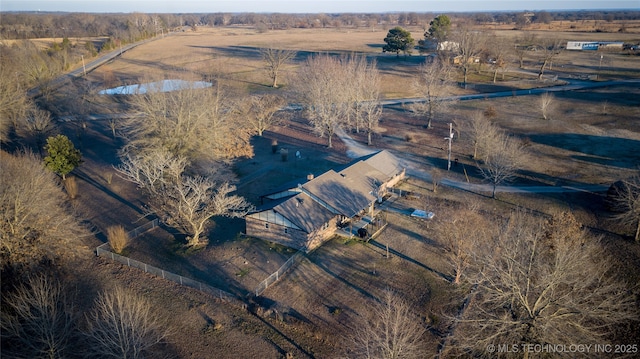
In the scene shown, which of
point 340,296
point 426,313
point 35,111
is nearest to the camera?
point 426,313

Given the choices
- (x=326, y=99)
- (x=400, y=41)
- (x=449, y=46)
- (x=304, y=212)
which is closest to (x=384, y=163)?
(x=304, y=212)

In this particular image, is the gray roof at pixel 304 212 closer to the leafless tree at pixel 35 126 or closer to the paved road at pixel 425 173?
the paved road at pixel 425 173

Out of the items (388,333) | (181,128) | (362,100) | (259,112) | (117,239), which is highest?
(362,100)

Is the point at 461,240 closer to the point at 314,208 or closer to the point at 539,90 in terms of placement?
the point at 314,208

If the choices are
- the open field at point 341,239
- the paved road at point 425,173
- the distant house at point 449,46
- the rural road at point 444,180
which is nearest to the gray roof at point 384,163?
the open field at point 341,239

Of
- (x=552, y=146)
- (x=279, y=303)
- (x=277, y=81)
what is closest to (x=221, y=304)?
(x=279, y=303)

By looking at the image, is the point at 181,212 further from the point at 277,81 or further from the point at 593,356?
the point at 277,81
